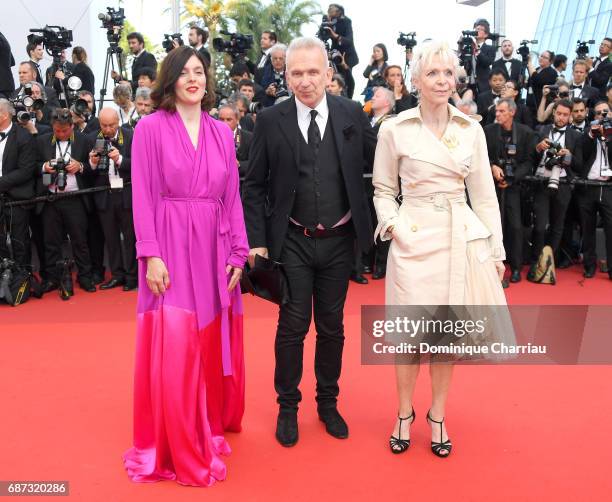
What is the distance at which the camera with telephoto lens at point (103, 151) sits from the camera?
21.7 ft

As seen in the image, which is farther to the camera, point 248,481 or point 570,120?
point 570,120

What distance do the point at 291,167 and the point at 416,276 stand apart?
2.39 ft

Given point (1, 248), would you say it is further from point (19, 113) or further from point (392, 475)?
point (392, 475)

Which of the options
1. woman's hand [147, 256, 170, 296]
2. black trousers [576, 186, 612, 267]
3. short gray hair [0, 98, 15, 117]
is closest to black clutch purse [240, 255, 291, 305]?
woman's hand [147, 256, 170, 296]

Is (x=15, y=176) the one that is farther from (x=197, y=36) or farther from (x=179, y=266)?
(x=179, y=266)

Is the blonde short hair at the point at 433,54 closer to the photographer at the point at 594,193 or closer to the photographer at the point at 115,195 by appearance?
the photographer at the point at 115,195

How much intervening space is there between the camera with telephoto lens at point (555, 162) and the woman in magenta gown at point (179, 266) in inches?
185

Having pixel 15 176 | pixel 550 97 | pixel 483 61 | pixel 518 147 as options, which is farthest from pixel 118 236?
pixel 483 61

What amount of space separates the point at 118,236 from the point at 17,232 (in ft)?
2.98

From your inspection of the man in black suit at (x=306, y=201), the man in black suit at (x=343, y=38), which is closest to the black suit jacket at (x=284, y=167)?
the man in black suit at (x=306, y=201)

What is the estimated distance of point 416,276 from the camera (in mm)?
3092

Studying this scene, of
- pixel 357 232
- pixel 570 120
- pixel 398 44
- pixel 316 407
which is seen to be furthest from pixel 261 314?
pixel 398 44

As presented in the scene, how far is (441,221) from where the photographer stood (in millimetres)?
3078

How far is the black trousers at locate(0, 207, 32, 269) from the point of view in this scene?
6.61 metres
